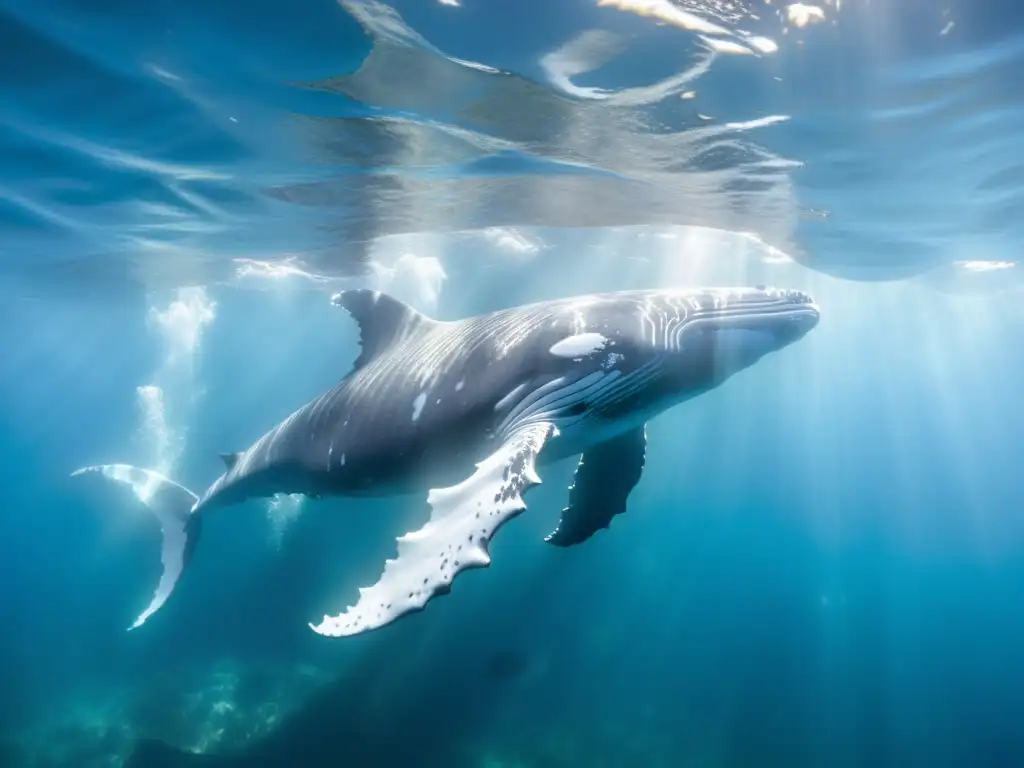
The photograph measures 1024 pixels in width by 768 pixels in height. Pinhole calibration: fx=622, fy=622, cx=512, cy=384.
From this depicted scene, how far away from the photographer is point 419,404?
6434 millimetres

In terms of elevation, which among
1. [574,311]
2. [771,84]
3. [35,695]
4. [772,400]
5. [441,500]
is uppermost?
[772,400]

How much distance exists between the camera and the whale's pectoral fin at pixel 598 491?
25.3ft

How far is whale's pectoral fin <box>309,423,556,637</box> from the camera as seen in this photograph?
13.3ft

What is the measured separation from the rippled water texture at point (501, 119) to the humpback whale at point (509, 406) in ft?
21.6

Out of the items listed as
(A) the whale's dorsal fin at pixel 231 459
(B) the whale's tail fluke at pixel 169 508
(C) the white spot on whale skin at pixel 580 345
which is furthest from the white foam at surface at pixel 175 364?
(C) the white spot on whale skin at pixel 580 345

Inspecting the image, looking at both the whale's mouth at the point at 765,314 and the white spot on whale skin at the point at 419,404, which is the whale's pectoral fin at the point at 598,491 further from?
the white spot on whale skin at the point at 419,404

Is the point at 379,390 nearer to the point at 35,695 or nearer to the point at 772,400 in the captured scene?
the point at 35,695

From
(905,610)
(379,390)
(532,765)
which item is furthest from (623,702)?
(905,610)

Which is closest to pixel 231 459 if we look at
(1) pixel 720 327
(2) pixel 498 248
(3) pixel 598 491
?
(3) pixel 598 491

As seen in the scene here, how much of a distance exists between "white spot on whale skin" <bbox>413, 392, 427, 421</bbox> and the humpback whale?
0.02 m

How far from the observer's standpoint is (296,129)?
1452 cm

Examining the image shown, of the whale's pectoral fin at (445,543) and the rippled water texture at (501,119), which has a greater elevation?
the rippled water texture at (501,119)

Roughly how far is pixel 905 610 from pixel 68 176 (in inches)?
2092

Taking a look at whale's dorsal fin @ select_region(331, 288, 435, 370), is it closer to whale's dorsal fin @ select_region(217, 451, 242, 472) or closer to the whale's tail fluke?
whale's dorsal fin @ select_region(217, 451, 242, 472)
